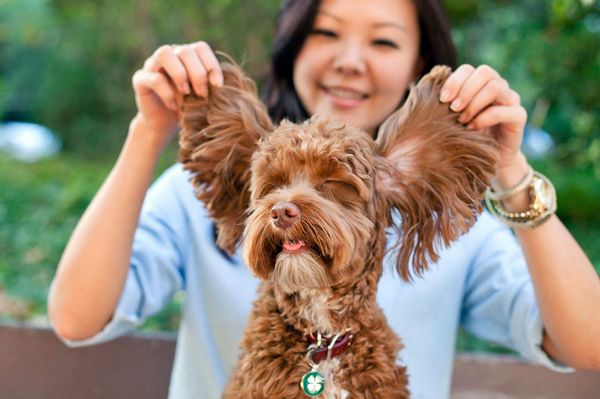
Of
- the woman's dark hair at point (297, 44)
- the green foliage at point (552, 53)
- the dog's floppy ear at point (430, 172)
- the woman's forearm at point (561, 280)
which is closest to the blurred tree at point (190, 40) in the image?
the green foliage at point (552, 53)

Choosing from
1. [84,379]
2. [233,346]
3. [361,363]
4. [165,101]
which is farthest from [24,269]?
[361,363]

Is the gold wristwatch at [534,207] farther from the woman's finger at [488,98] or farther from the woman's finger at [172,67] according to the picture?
the woman's finger at [172,67]

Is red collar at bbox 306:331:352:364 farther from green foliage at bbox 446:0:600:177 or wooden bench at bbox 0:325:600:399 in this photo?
green foliage at bbox 446:0:600:177

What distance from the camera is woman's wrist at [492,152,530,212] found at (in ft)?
5.46

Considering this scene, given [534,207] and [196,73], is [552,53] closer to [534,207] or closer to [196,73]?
[534,207]

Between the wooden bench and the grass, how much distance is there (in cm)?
133

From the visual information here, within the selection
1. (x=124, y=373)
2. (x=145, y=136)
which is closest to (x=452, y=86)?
(x=145, y=136)

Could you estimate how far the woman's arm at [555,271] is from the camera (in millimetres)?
1609

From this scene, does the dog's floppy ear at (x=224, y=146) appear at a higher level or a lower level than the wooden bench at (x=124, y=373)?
higher

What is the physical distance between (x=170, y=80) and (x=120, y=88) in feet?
23.0

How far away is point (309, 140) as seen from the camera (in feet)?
4.56

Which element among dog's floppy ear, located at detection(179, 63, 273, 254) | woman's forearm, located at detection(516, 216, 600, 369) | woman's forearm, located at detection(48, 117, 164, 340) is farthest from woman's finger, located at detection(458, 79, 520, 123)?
woman's forearm, located at detection(48, 117, 164, 340)

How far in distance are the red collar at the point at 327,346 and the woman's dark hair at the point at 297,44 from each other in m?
0.84

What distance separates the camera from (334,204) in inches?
54.1
